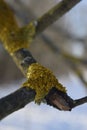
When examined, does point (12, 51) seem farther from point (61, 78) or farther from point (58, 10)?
point (61, 78)

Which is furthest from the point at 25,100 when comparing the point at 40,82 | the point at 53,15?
the point at 53,15

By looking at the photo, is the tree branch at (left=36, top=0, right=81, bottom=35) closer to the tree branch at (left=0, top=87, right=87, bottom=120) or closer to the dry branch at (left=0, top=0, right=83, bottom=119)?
the dry branch at (left=0, top=0, right=83, bottom=119)

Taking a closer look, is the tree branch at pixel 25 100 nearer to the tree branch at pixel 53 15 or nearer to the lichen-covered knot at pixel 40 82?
the lichen-covered knot at pixel 40 82

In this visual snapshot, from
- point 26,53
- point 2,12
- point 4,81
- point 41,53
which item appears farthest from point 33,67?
point 4,81

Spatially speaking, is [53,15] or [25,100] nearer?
[25,100]

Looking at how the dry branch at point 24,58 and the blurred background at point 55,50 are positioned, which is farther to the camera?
the blurred background at point 55,50

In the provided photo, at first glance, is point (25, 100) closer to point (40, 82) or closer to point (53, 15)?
point (40, 82)

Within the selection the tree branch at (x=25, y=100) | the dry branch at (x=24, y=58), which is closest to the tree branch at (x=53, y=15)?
the dry branch at (x=24, y=58)

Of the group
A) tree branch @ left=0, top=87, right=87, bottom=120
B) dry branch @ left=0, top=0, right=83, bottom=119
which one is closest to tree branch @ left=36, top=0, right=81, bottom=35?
dry branch @ left=0, top=0, right=83, bottom=119
